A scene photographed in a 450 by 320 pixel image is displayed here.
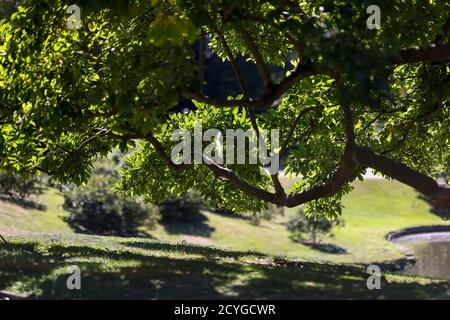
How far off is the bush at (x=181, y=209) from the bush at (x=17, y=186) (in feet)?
23.7

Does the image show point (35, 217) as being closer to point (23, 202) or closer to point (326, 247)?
point (23, 202)

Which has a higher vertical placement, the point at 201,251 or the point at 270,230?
the point at 270,230

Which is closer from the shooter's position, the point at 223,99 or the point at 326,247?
the point at 223,99

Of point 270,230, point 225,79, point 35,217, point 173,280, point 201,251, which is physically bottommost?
point 173,280

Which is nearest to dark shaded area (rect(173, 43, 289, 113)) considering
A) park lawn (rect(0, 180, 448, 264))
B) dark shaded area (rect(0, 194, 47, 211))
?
park lawn (rect(0, 180, 448, 264))

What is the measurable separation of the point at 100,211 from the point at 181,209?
5927 mm

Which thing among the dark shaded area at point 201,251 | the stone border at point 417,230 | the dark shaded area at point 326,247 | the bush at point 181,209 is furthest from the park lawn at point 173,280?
the stone border at point 417,230

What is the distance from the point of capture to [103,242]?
1972 cm

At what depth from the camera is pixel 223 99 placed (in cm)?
1316

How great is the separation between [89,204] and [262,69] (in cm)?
2292

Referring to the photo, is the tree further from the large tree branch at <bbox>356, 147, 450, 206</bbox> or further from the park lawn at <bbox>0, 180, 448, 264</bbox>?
the park lawn at <bbox>0, 180, 448, 264</bbox>

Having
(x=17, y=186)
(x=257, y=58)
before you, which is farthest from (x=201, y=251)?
(x=17, y=186)

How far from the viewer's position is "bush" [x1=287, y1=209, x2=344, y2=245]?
123 ft

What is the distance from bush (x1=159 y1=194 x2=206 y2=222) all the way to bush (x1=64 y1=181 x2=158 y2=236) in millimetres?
3306
